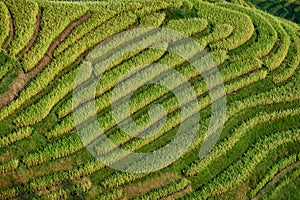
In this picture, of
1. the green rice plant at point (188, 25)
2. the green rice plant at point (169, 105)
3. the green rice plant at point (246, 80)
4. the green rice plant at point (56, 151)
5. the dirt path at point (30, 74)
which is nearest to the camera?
the green rice plant at point (56, 151)

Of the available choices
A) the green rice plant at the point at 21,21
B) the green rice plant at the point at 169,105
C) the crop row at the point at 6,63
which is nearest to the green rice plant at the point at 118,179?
the green rice plant at the point at 169,105

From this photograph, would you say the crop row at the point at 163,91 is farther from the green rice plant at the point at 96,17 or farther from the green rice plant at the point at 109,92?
the green rice plant at the point at 96,17

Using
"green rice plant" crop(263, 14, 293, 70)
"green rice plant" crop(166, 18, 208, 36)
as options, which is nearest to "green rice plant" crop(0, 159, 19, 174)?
"green rice plant" crop(166, 18, 208, 36)

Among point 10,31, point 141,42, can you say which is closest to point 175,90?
point 141,42

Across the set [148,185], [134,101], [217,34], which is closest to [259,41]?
[217,34]

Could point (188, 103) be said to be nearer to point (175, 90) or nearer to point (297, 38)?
point (175, 90)
